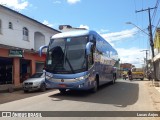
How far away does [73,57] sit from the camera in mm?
15281

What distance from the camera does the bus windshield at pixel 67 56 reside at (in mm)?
15125

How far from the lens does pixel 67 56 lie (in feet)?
50.4

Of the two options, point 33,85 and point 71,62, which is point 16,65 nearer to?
point 33,85

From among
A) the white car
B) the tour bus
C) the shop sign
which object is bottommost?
the white car

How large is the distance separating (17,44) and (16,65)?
222 cm

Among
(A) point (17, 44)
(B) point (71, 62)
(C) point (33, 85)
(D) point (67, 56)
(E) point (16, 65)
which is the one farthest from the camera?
(A) point (17, 44)

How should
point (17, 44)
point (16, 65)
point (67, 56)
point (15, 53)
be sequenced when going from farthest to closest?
point (17, 44)
point (16, 65)
point (15, 53)
point (67, 56)

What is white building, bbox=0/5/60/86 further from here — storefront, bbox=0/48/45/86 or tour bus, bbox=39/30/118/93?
tour bus, bbox=39/30/118/93

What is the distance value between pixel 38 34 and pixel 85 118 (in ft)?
81.3

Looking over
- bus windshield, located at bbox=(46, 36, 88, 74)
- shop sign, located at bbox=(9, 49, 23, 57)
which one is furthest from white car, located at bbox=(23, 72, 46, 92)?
bus windshield, located at bbox=(46, 36, 88, 74)

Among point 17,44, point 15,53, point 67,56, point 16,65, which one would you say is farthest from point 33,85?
point 17,44

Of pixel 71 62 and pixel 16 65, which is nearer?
pixel 71 62

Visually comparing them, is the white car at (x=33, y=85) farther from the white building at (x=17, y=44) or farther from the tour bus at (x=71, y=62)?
the tour bus at (x=71, y=62)

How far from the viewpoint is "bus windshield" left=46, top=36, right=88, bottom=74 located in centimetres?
1512
